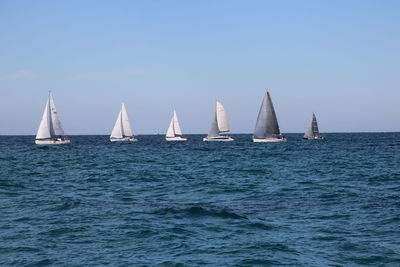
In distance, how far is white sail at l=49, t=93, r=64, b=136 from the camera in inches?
4245

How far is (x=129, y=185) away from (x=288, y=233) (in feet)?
60.1

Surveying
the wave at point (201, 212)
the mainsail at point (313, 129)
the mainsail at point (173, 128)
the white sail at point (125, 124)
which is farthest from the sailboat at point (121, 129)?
the wave at point (201, 212)

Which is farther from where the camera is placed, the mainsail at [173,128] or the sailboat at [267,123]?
the mainsail at [173,128]

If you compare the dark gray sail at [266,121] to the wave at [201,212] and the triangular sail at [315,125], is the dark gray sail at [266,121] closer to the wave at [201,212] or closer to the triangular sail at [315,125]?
the triangular sail at [315,125]

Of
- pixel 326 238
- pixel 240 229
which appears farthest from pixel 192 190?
pixel 326 238

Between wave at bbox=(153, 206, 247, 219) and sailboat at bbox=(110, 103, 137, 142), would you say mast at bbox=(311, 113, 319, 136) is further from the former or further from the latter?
wave at bbox=(153, 206, 247, 219)

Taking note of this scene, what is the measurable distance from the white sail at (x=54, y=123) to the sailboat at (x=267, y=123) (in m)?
46.4

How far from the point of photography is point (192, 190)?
99.7ft

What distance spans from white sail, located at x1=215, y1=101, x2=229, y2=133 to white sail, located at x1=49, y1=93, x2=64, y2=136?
129 ft

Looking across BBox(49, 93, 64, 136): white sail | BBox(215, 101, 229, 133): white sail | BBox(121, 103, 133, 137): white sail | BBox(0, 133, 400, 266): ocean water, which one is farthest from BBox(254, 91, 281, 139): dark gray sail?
BBox(0, 133, 400, 266): ocean water

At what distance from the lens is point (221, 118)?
125062mm

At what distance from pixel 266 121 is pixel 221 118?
59.2 feet

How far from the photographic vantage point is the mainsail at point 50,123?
10750 centimetres

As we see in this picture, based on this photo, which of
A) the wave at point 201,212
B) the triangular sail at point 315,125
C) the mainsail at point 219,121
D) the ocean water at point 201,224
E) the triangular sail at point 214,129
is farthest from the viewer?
the triangular sail at point 315,125
